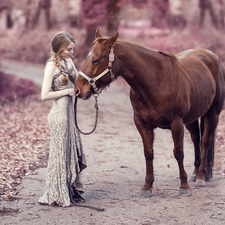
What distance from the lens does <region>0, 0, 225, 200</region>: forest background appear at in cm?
789

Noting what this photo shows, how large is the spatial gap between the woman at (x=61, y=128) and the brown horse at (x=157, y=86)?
37 cm

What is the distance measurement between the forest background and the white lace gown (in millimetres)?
782

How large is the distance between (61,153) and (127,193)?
1.14 m

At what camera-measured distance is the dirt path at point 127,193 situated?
170 inches

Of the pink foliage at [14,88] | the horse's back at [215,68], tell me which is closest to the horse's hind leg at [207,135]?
the horse's back at [215,68]

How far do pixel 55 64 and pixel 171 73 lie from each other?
4.81 feet

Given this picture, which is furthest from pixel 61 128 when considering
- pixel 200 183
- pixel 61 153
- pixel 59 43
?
pixel 200 183

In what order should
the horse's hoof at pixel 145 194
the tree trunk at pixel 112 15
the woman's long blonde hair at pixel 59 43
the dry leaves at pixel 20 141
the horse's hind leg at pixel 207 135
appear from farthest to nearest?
the tree trunk at pixel 112 15, the dry leaves at pixel 20 141, the horse's hind leg at pixel 207 135, the horse's hoof at pixel 145 194, the woman's long blonde hair at pixel 59 43

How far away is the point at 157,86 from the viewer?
490 centimetres

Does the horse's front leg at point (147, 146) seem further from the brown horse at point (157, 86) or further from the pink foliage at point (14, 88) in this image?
the pink foliage at point (14, 88)

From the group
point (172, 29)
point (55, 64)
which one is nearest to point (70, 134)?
point (55, 64)

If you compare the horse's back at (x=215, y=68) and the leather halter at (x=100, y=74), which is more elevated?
the leather halter at (x=100, y=74)

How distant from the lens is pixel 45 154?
7.77 m

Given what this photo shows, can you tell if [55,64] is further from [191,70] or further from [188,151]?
[188,151]
